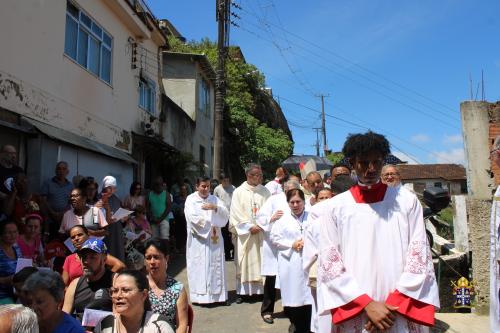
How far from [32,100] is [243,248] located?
4.64 meters

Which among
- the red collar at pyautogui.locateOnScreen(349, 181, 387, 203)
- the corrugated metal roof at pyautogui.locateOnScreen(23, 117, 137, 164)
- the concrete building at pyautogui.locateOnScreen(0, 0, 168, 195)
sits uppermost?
the concrete building at pyautogui.locateOnScreen(0, 0, 168, 195)

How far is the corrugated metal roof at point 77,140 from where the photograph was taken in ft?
26.9

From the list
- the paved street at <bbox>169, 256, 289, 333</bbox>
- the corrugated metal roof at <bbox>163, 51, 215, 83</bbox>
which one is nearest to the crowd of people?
the paved street at <bbox>169, 256, 289, 333</bbox>

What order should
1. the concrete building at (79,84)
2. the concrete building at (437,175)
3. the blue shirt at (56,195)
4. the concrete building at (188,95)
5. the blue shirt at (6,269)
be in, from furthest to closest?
1. the concrete building at (437,175)
2. the concrete building at (188,95)
3. the concrete building at (79,84)
4. the blue shirt at (56,195)
5. the blue shirt at (6,269)

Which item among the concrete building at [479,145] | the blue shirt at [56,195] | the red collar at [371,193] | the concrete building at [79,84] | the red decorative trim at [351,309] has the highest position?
the concrete building at [79,84]

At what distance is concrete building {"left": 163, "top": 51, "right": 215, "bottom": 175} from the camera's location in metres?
17.9

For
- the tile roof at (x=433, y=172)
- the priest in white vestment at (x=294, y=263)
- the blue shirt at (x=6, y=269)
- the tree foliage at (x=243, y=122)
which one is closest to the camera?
the blue shirt at (x=6, y=269)

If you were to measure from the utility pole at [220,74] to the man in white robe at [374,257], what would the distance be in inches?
425

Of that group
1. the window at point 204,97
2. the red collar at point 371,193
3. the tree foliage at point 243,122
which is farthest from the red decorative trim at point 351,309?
the tree foliage at point 243,122

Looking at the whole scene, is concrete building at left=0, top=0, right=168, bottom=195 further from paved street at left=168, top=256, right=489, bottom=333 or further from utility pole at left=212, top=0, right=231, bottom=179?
paved street at left=168, top=256, right=489, bottom=333

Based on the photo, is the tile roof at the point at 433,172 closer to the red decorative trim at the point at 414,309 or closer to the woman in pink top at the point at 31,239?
the woman in pink top at the point at 31,239

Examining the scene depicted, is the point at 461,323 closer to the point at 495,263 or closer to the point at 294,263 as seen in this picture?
the point at 294,263

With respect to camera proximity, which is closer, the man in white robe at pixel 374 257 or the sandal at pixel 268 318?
the man in white robe at pixel 374 257

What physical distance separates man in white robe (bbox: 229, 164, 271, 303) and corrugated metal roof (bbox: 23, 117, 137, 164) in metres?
3.61
